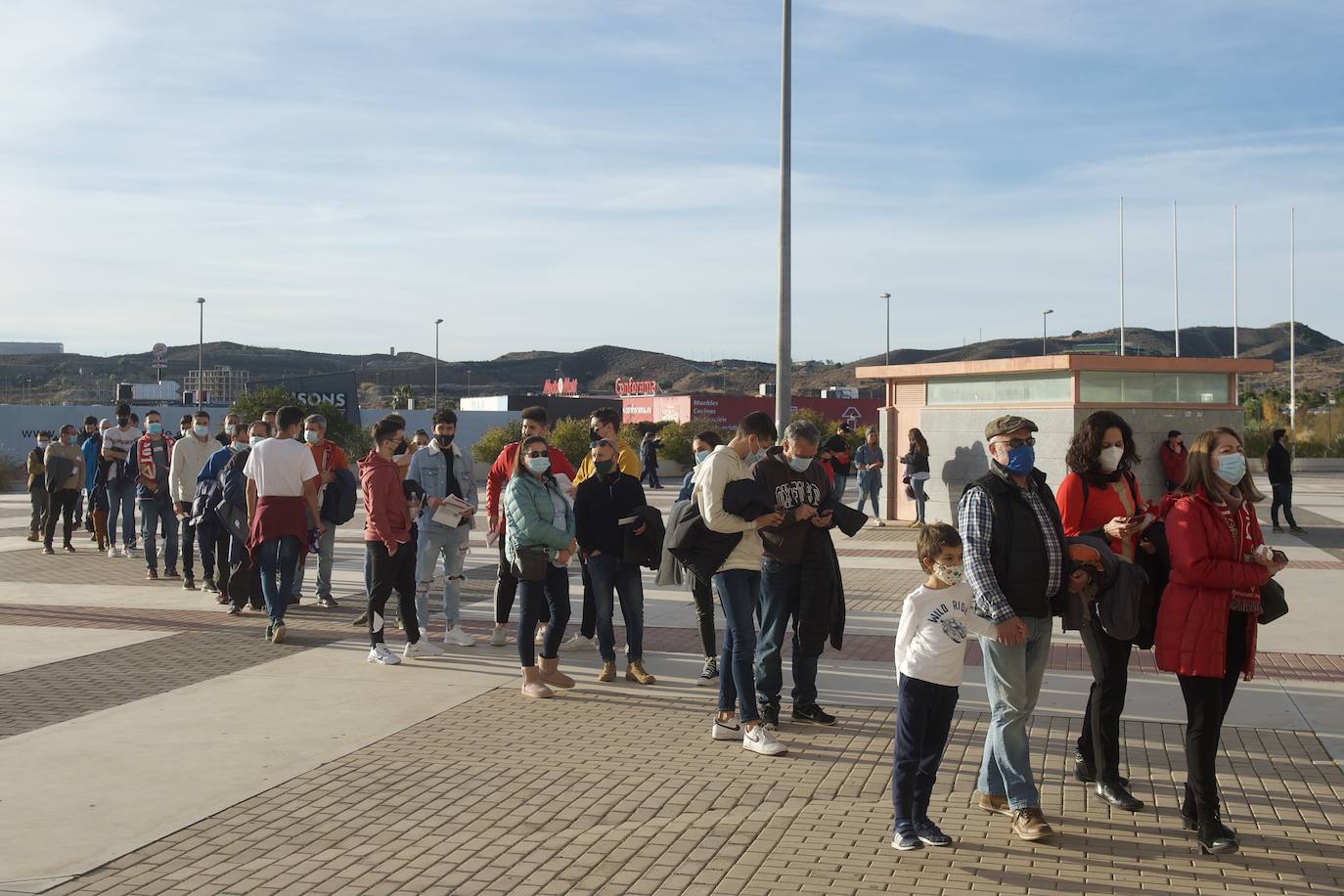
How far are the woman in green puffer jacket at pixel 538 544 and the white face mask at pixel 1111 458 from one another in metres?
3.48

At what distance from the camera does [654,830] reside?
5375mm

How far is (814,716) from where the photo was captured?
7324 millimetres

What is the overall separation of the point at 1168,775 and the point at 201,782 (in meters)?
4.61

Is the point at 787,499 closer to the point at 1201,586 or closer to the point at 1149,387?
the point at 1201,586

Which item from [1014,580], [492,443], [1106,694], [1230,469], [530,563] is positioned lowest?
[1106,694]

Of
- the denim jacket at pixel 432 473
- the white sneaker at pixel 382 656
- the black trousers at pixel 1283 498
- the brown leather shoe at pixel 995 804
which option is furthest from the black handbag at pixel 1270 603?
the black trousers at pixel 1283 498

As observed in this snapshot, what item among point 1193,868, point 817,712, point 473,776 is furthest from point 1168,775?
point 473,776

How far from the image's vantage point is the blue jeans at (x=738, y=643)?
270 inches

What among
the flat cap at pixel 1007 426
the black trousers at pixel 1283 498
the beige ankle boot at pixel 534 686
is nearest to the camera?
the flat cap at pixel 1007 426

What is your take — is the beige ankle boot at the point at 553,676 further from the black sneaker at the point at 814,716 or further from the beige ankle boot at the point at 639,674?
the black sneaker at the point at 814,716

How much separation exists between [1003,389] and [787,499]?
12.8 meters

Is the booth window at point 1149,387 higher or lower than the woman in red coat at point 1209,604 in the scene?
higher

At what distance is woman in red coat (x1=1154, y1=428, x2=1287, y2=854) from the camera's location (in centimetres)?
517

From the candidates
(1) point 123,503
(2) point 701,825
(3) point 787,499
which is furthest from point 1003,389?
(2) point 701,825
